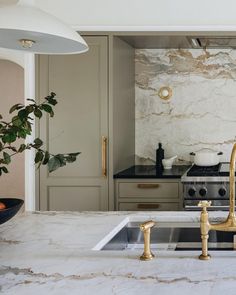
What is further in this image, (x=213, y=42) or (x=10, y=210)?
(x=213, y=42)

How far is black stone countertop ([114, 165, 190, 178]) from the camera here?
3695 millimetres

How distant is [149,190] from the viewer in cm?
371

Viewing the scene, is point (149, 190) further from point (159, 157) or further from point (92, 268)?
point (92, 268)

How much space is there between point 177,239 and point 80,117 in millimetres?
1844

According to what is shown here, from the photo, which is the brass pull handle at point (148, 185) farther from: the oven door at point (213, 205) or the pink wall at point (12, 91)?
the pink wall at point (12, 91)

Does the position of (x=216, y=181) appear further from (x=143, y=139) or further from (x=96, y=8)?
(x=96, y=8)

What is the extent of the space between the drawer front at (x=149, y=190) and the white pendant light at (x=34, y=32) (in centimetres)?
208

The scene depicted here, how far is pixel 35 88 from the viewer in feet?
12.2

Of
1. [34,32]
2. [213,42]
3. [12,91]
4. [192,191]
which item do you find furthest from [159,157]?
[34,32]

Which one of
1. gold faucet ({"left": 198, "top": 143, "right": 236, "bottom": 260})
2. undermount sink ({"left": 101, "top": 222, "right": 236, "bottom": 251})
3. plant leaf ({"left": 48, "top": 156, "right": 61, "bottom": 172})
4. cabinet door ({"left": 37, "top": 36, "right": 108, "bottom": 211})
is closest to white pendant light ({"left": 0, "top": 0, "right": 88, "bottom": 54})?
plant leaf ({"left": 48, "top": 156, "right": 61, "bottom": 172})

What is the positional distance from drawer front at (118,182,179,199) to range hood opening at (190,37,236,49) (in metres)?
1.22

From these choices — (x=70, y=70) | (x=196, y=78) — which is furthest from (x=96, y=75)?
(x=196, y=78)

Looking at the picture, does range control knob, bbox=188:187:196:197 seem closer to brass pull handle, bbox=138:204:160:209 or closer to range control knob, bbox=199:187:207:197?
range control knob, bbox=199:187:207:197

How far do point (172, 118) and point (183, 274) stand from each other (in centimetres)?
324
